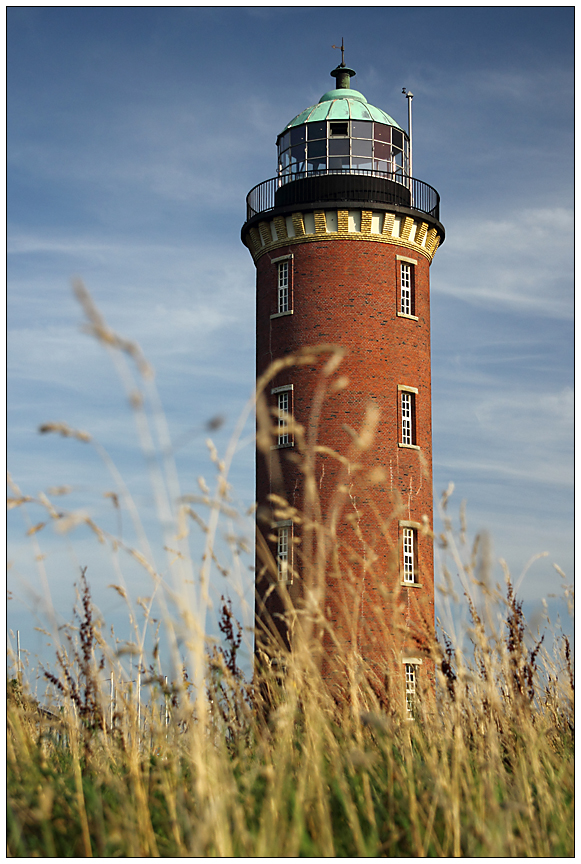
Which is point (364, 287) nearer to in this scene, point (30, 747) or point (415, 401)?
point (415, 401)

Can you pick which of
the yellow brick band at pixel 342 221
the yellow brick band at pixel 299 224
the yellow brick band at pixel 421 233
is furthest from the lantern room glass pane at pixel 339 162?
the yellow brick band at pixel 421 233

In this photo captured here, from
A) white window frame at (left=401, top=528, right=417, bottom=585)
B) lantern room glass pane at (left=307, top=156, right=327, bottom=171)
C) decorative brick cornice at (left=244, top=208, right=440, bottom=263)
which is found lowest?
white window frame at (left=401, top=528, right=417, bottom=585)

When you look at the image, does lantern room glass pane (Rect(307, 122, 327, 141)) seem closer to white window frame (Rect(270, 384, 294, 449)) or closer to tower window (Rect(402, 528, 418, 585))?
white window frame (Rect(270, 384, 294, 449))

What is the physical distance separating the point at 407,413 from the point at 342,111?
8.53 meters

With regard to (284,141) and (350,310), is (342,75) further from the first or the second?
(350,310)

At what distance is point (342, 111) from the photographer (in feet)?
75.6

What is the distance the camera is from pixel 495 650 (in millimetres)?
4402

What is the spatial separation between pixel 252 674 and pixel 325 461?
15.3 m

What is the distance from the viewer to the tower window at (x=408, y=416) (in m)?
21.5

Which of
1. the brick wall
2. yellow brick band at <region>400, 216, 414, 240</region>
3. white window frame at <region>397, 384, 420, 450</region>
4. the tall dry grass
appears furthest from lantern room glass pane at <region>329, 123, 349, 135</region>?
the tall dry grass

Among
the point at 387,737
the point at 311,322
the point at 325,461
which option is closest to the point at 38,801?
the point at 387,737

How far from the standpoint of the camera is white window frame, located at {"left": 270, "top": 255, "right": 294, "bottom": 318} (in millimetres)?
21953

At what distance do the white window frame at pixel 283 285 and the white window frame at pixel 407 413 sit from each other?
11.8ft

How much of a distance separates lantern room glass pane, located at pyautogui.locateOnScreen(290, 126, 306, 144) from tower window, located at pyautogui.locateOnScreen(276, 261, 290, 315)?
3.53 metres
